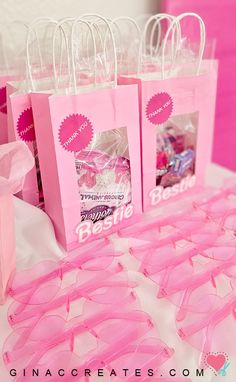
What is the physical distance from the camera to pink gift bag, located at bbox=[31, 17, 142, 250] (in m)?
0.60

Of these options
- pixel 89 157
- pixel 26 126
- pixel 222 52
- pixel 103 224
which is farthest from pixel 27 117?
pixel 222 52

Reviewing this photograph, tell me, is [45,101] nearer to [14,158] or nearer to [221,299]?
[14,158]

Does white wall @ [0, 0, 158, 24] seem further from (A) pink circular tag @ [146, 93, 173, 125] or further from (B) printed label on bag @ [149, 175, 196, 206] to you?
(B) printed label on bag @ [149, 175, 196, 206]

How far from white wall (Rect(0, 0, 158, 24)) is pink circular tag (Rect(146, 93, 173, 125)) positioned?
30 cm

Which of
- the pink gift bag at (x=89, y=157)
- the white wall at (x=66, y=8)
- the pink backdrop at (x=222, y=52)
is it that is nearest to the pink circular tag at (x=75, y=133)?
the pink gift bag at (x=89, y=157)

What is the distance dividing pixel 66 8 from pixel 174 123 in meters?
0.34

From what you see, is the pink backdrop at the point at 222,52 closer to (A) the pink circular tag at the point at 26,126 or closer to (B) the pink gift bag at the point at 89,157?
(B) the pink gift bag at the point at 89,157

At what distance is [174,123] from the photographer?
84 centimetres

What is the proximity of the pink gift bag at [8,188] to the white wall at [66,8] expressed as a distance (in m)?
0.35

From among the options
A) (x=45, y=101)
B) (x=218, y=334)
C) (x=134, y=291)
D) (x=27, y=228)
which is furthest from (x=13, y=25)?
(x=218, y=334)

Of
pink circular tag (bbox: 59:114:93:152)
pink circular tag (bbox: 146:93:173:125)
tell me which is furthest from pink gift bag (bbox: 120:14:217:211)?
pink circular tag (bbox: 59:114:93:152)

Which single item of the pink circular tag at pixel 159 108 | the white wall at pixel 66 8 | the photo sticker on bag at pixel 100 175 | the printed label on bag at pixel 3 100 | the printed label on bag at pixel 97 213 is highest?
the white wall at pixel 66 8

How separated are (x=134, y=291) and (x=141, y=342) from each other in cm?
10

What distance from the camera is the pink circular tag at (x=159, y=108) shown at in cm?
71
